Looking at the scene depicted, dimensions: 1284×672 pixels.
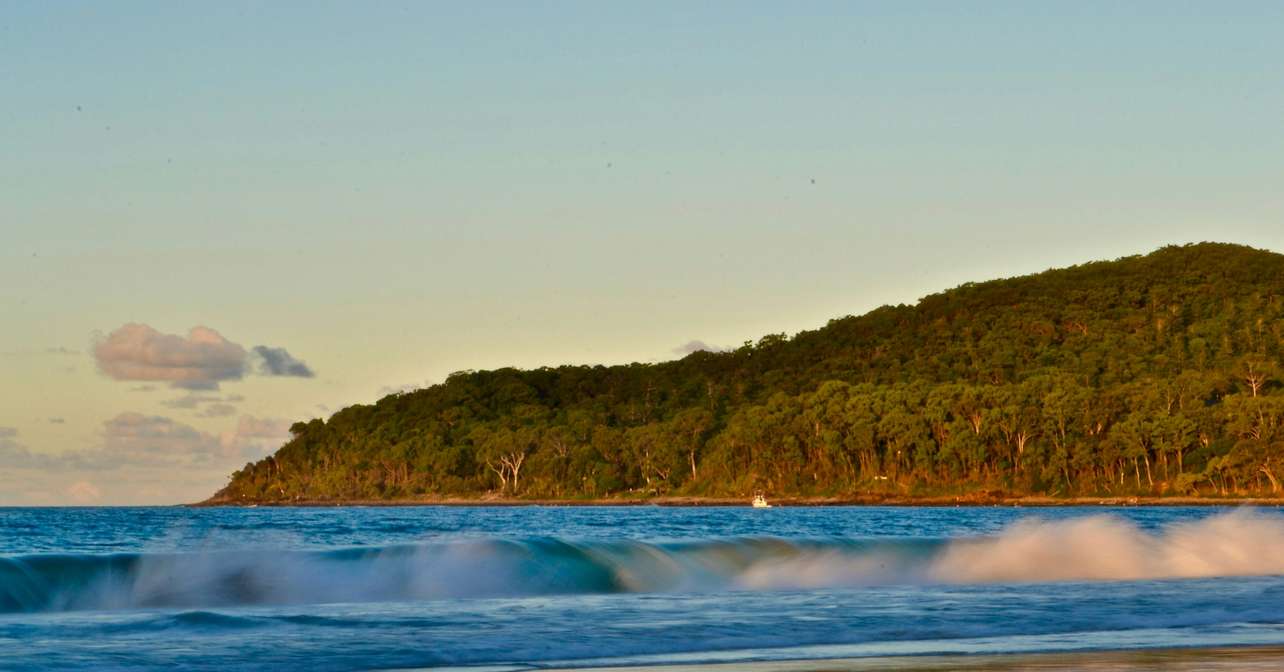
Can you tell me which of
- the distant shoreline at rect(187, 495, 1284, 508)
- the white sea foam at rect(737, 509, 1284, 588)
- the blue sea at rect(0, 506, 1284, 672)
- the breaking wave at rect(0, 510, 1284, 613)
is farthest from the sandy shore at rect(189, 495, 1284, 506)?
the blue sea at rect(0, 506, 1284, 672)

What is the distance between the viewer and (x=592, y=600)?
82.6 feet

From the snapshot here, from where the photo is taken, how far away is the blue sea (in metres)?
17.7

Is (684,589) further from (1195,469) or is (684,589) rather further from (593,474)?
(593,474)

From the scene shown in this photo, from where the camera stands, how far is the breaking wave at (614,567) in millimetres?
25859

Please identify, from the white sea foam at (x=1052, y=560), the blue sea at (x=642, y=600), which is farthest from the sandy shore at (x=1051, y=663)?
the white sea foam at (x=1052, y=560)

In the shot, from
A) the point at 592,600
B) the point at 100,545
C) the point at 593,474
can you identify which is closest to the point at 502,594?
the point at 592,600

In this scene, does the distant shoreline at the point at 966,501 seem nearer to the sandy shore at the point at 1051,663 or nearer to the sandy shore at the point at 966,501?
the sandy shore at the point at 966,501

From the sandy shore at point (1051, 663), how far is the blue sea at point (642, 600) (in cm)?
65

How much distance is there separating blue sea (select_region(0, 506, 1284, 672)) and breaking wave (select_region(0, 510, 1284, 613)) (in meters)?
0.06

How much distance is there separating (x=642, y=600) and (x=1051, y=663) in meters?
9.73

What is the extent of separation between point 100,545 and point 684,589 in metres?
31.0

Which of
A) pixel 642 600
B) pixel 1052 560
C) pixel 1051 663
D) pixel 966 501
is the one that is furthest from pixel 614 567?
pixel 966 501

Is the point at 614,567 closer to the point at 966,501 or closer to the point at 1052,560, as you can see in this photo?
the point at 1052,560

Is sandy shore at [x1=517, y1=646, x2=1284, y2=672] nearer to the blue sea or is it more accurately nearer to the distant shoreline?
Answer: the blue sea
